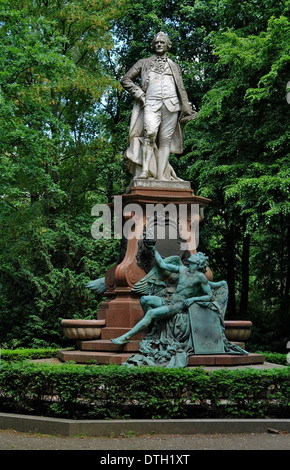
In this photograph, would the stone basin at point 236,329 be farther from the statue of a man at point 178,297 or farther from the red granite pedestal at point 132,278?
the statue of a man at point 178,297

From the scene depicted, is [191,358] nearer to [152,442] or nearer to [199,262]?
[199,262]

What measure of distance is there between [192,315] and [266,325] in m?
10.4

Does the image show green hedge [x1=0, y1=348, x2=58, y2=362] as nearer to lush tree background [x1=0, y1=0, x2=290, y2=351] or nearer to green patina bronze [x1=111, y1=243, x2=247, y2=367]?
green patina bronze [x1=111, y1=243, x2=247, y2=367]

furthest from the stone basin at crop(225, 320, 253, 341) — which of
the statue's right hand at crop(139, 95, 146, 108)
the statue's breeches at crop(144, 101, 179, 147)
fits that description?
the statue's right hand at crop(139, 95, 146, 108)

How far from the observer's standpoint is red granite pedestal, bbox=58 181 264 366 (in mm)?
9602

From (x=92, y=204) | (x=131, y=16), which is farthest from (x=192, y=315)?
(x=131, y=16)

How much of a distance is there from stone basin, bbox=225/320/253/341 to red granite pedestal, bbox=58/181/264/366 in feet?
2.72

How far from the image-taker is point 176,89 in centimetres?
1205

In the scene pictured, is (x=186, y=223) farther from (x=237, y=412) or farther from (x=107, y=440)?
(x=107, y=440)

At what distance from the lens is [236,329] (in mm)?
10781

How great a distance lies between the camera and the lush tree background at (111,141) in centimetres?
1677

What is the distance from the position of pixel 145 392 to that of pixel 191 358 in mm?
1859

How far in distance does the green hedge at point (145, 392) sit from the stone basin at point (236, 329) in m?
2.91

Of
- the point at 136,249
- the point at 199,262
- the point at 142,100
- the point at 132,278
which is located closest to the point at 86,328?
the point at 132,278
